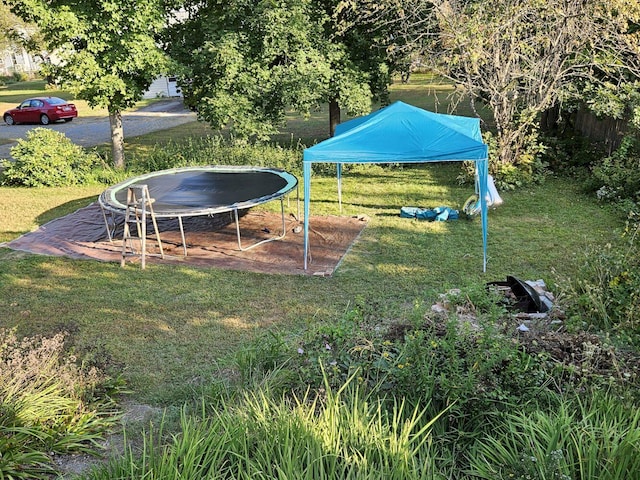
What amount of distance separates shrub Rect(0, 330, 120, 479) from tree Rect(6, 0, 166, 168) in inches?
326

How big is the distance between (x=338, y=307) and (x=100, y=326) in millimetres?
2494

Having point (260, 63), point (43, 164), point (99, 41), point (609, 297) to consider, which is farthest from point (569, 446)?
point (43, 164)

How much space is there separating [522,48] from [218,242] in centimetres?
653

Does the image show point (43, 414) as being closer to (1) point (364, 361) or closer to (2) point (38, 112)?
(1) point (364, 361)

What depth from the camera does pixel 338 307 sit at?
19.7ft

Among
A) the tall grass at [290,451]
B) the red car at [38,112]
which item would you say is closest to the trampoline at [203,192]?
the tall grass at [290,451]

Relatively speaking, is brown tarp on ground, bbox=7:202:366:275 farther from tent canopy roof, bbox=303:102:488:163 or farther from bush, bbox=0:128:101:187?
bush, bbox=0:128:101:187

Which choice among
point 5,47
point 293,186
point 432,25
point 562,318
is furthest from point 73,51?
point 5,47

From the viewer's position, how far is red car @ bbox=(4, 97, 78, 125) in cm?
2255

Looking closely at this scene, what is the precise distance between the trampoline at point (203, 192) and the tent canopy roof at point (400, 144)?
1.14m

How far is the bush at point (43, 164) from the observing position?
11.7m

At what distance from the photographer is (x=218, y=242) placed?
27.3ft

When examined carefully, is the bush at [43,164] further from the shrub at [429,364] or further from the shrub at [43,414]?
the shrub at [429,364]

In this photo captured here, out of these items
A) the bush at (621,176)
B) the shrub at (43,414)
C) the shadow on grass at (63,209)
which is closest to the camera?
the shrub at (43,414)
